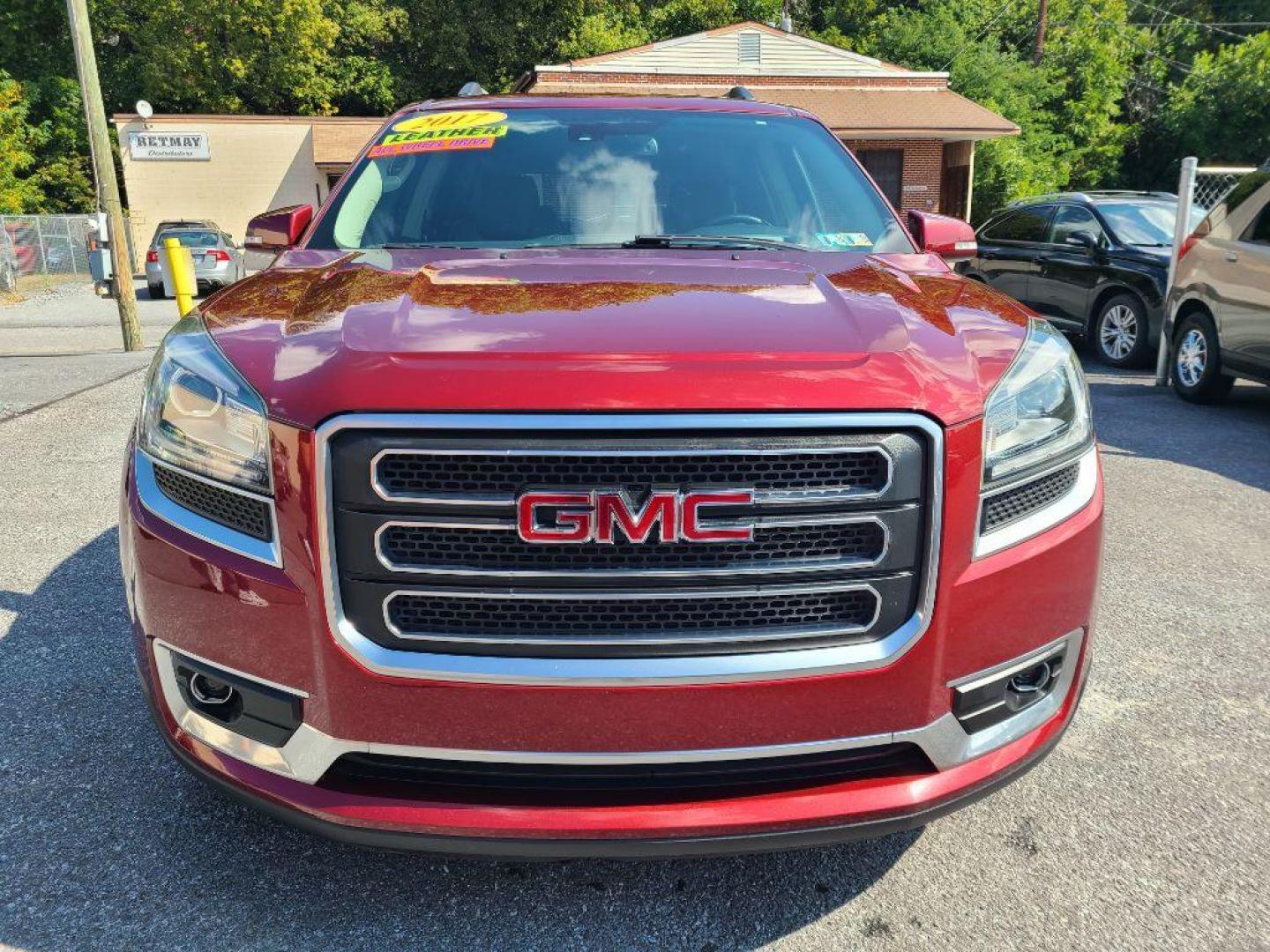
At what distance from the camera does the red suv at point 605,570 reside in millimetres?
1786

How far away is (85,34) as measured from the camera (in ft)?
39.8

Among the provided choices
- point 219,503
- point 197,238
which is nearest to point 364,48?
point 197,238

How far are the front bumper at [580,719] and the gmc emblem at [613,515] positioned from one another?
28 cm

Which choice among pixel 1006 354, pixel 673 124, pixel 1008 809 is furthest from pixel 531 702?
pixel 673 124

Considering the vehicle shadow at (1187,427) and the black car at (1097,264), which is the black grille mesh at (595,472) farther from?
the black car at (1097,264)

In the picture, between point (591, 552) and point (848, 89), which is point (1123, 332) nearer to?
point (591, 552)

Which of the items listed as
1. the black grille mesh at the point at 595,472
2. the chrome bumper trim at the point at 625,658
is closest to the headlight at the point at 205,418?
the chrome bumper trim at the point at 625,658

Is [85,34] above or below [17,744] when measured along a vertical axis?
above

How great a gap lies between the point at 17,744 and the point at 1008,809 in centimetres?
272

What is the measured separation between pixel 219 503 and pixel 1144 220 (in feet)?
33.8

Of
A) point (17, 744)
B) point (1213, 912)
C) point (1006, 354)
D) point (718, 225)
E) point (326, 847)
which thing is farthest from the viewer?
point (718, 225)

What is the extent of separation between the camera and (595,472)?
178cm

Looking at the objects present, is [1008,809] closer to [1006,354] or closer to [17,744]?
[1006,354]

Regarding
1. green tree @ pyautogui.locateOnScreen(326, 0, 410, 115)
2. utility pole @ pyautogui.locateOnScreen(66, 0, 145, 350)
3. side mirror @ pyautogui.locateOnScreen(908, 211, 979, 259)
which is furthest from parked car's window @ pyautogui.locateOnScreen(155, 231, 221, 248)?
green tree @ pyautogui.locateOnScreen(326, 0, 410, 115)
